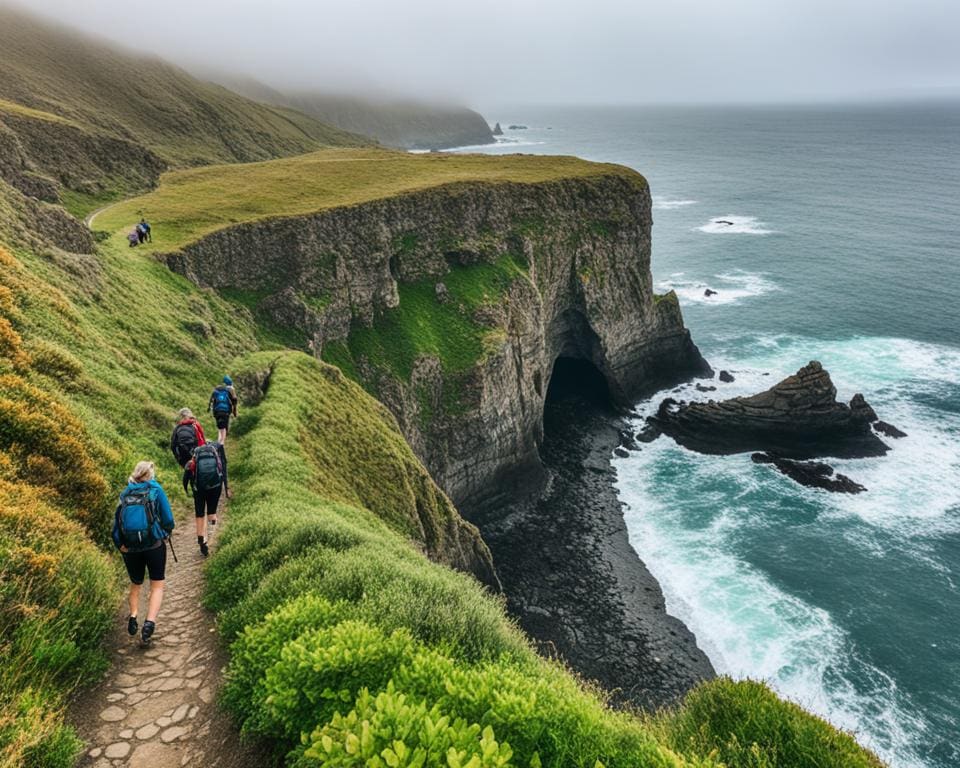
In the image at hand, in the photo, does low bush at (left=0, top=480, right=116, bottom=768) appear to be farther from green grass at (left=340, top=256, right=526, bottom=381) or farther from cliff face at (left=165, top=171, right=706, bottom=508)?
green grass at (left=340, top=256, right=526, bottom=381)

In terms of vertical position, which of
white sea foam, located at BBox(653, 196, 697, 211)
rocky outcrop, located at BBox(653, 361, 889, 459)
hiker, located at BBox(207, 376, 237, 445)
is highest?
hiker, located at BBox(207, 376, 237, 445)

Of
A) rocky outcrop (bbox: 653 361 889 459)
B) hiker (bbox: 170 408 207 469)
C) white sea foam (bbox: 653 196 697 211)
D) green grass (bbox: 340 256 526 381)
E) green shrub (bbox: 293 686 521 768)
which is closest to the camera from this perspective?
green shrub (bbox: 293 686 521 768)

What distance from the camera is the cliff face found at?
156 ft

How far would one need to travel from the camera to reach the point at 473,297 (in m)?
55.3

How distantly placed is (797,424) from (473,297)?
3369 cm

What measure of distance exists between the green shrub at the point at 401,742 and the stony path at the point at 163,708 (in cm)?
246

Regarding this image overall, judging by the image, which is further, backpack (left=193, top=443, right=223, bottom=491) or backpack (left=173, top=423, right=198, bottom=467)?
backpack (left=173, top=423, right=198, bottom=467)

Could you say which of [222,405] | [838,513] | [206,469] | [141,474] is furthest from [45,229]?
[838,513]

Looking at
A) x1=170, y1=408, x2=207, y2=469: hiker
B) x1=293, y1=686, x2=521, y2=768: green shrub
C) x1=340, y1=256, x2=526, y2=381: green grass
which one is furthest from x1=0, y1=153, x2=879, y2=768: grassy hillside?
x1=340, y1=256, x2=526, y2=381: green grass

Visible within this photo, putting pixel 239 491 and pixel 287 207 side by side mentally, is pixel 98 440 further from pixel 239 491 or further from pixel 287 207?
pixel 287 207

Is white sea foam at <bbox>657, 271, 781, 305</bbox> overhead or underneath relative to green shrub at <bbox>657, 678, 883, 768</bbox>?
underneath

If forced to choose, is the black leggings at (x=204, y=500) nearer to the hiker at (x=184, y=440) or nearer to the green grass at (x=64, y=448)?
the hiker at (x=184, y=440)

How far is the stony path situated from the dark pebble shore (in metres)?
22.8

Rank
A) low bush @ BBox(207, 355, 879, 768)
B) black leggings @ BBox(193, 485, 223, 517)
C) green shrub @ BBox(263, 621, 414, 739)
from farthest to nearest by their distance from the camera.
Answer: black leggings @ BBox(193, 485, 223, 517) < green shrub @ BBox(263, 621, 414, 739) < low bush @ BBox(207, 355, 879, 768)
